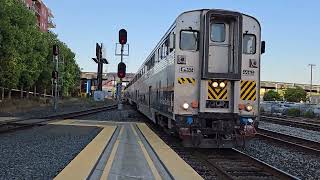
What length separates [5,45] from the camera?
130 feet

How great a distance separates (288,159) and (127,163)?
4.64m

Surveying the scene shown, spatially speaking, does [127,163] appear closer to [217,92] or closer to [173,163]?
[173,163]

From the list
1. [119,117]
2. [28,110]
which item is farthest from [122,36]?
[28,110]

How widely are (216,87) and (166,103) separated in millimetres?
2146

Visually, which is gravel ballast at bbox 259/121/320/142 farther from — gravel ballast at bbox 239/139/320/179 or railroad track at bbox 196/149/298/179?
railroad track at bbox 196/149/298/179

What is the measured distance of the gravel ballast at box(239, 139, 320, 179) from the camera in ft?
35.1

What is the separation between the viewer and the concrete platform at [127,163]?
915 cm

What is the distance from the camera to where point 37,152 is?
1227cm

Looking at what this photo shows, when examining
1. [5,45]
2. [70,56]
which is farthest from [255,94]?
[70,56]

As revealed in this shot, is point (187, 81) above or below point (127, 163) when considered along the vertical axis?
above

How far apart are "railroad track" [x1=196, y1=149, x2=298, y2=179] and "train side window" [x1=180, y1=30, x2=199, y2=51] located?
9.70 ft

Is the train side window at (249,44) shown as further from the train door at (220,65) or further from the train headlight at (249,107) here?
the train headlight at (249,107)

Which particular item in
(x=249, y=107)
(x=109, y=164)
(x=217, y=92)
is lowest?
(x=109, y=164)

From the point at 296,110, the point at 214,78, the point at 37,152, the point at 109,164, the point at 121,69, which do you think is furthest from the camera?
the point at 296,110
